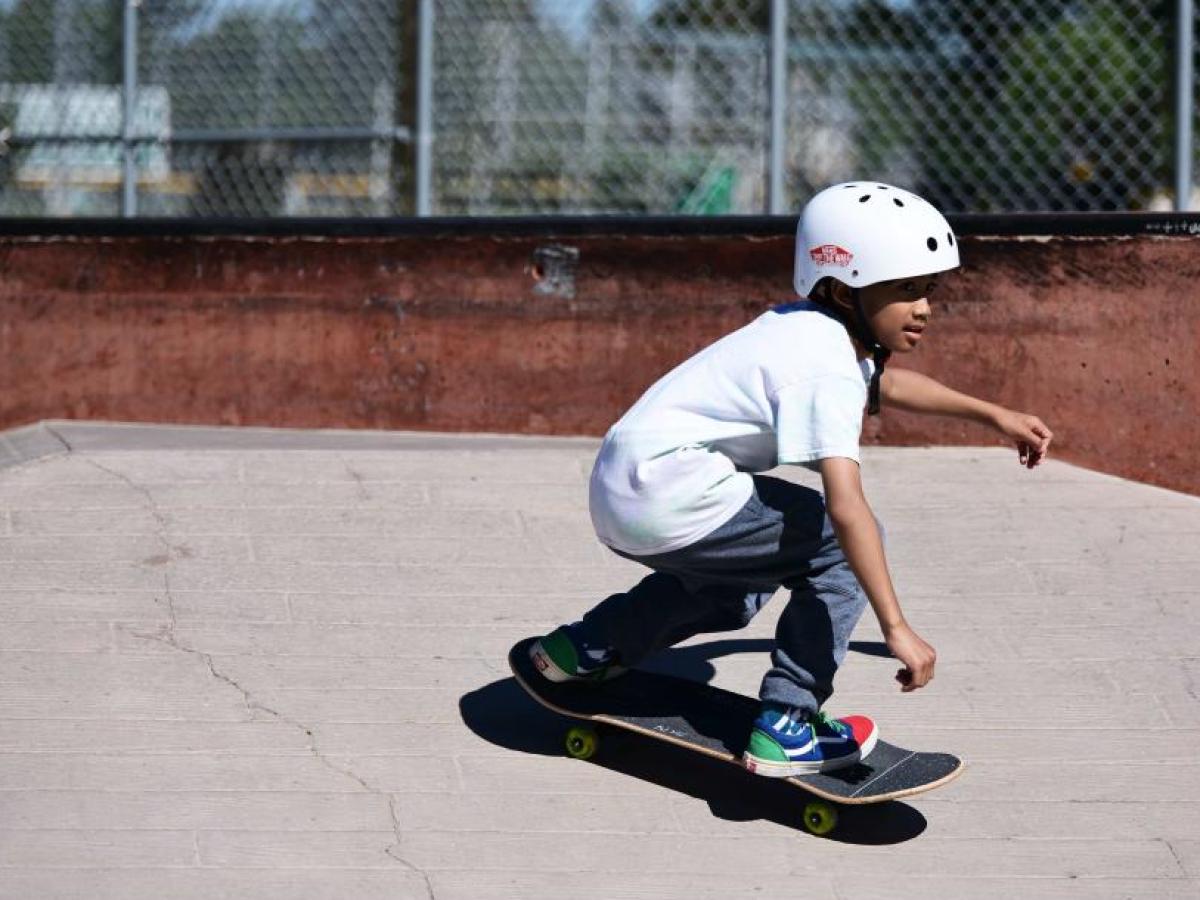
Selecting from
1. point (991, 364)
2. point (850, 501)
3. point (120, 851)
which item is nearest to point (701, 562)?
point (850, 501)

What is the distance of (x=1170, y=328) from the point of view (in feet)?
21.9

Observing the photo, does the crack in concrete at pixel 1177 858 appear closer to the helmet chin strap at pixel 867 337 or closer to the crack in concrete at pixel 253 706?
the helmet chin strap at pixel 867 337

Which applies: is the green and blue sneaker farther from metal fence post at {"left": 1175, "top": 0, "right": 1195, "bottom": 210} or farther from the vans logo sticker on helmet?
metal fence post at {"left": 1175, "top": 0, "right": 1195, "bottom": 210}

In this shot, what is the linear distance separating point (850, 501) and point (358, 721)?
1503 mm

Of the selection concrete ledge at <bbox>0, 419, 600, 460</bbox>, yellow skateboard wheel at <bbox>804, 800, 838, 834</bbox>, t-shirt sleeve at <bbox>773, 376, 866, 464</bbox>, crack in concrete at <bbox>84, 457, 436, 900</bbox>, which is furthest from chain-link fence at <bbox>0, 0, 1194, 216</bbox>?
yellow skateboard wheel at <bbox>804, 800, 838, 834</bbox>

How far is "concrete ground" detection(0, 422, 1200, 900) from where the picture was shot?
3.80m

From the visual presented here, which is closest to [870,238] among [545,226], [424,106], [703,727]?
[703,727]

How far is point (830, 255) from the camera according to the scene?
3930 mm

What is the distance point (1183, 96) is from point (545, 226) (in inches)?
112

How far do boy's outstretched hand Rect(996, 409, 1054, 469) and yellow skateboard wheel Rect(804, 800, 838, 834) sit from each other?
90 centimetres

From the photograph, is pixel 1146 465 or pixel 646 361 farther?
pixel 646 361

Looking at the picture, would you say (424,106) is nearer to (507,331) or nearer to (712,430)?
(507,331)

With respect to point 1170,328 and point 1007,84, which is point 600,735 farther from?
point 1007,84

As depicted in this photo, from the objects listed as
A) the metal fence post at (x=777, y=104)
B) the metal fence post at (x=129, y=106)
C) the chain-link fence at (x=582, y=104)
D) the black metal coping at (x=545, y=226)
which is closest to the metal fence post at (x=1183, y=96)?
the chain-link fence at (x=582, y=104)
